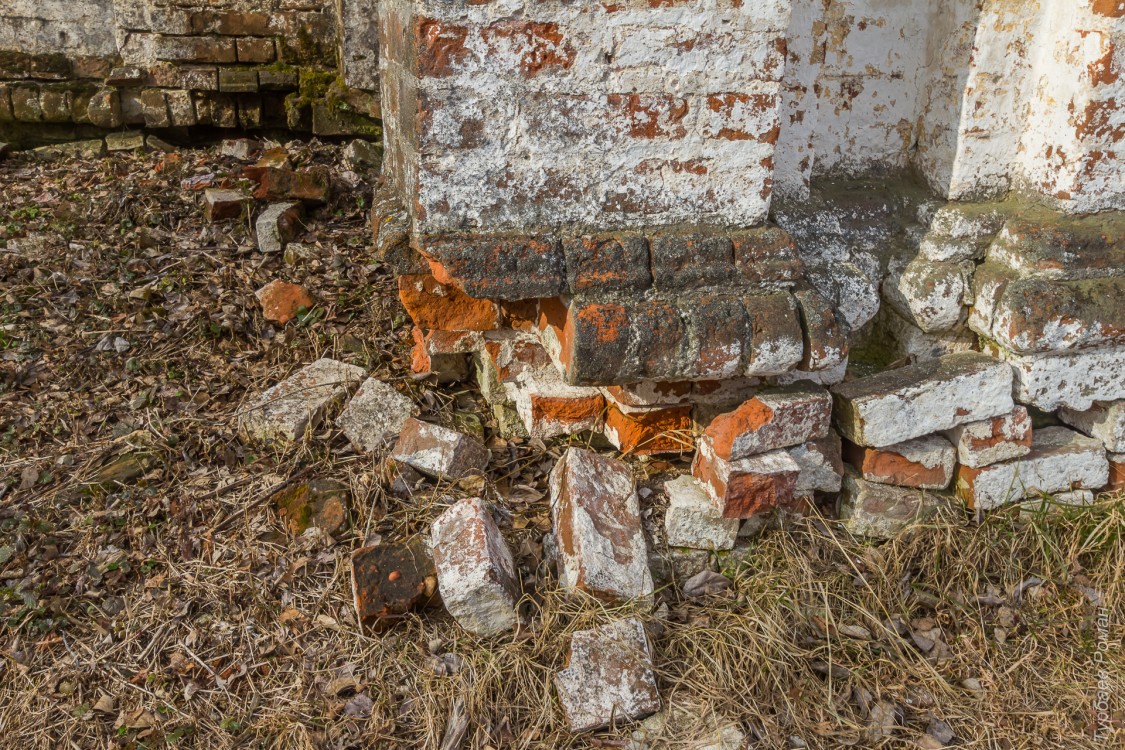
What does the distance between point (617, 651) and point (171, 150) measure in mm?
3986

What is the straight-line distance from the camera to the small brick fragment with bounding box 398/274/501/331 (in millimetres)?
2697

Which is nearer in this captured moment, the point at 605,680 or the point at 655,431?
the point at 605,680

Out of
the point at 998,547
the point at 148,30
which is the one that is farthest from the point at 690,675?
the point at 148,30

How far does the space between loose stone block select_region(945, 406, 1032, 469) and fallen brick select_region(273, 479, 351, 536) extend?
1901 mm

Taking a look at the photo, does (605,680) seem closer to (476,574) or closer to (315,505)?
(476,574)

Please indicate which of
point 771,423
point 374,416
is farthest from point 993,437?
point 374,416

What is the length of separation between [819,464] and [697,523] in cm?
42

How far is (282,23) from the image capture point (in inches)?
188

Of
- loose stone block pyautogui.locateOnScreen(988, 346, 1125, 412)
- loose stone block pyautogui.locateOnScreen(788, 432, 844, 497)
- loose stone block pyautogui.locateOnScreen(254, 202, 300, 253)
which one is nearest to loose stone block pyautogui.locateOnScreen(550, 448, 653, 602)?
loose stone block pyautogui.locateOnScreen(788, 432, 844, 497)

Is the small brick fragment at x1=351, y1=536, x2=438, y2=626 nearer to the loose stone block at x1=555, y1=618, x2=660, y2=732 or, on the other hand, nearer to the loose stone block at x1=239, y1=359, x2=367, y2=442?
the loose stone block at x1=555, y1=618, x2=660, y2=732

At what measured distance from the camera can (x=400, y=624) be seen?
236 centimetres

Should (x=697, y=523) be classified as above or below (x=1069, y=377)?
below

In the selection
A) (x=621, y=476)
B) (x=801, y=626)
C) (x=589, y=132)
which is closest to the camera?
(x=589, y=132)

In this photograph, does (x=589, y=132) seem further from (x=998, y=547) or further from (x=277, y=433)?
(x=998, y=547)
